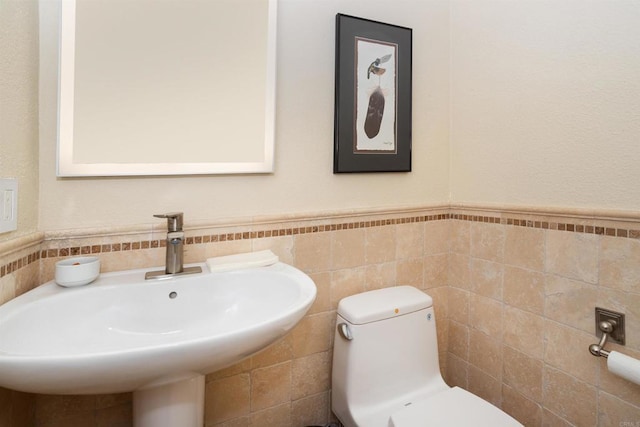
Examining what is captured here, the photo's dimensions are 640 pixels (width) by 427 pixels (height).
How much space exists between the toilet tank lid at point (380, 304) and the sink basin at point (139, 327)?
308 mm

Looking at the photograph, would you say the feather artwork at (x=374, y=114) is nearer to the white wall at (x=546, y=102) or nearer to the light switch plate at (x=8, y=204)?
the white wall at (x=546, y=102)

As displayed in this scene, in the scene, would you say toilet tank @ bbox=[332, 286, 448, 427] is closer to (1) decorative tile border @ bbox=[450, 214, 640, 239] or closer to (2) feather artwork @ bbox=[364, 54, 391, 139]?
(1) decorative tile border @ bbox=[450, 214, 640, 239]

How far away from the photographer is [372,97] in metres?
1.31

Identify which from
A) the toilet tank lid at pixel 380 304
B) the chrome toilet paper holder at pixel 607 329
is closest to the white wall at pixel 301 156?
the toilet tank lid at pixel 380 304

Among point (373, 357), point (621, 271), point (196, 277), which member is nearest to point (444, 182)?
point (621, 271)

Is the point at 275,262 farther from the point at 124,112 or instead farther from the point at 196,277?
the point at 124,112

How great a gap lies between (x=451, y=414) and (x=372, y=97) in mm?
1119

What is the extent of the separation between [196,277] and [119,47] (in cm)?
68

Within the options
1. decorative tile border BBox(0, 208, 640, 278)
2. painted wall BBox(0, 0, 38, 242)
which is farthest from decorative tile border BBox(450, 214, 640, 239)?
painted wall BBox(0, 0, 38, 242)

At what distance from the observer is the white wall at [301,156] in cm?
91

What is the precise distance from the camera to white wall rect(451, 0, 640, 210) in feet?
3.25

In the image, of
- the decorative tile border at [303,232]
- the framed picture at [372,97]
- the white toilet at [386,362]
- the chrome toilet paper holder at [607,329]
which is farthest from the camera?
the framed picture at [372,97]

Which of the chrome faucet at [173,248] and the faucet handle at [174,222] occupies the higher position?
the faucet handle at [174,222]

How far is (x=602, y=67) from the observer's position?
103 cm
